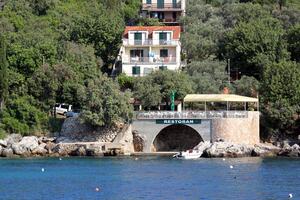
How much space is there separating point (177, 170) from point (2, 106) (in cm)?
2487

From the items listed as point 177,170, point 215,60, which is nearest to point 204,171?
point 177,170

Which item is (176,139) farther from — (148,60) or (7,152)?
(7,152)

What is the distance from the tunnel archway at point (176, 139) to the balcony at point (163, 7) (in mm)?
28423

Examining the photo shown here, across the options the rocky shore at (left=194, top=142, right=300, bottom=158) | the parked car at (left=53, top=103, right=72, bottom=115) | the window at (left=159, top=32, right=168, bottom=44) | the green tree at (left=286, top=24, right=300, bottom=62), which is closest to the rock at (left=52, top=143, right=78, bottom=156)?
the parked car at (left=53, top=103, right=72, bottom=115)

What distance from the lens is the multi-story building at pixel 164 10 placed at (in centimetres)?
11969

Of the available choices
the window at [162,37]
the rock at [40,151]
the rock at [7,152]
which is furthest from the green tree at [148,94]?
the rock at [7,152]

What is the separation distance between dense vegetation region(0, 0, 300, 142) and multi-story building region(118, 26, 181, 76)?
2441 millimetres

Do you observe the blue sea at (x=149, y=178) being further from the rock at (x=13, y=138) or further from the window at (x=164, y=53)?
the window at (x=164, y=53)

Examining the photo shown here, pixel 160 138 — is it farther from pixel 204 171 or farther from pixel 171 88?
pixel 204 171

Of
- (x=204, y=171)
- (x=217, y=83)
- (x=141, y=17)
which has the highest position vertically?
(x=141, y=17)

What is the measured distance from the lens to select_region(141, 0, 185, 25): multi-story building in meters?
120

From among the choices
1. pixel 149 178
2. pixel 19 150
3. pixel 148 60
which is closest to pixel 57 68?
pixel 19 150

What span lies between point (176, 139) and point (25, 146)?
13.5 metres

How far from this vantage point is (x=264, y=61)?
101938 millimetres
